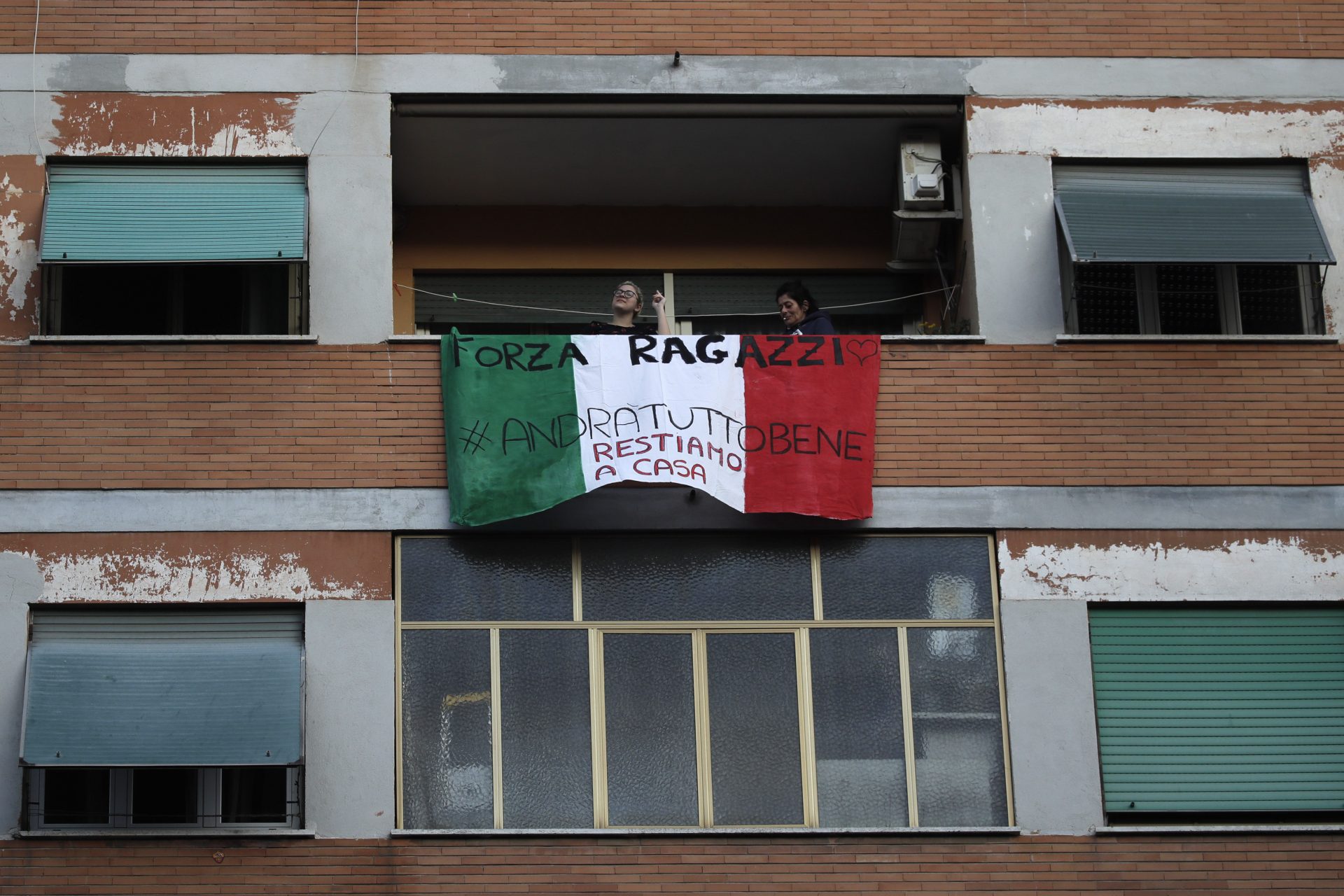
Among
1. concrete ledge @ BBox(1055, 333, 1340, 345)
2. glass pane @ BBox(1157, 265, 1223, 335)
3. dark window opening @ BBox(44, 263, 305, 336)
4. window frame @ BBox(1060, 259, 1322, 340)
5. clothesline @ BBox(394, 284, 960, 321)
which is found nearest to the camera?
concrete ledge @ BBox(1055, 333, 1340, 345)

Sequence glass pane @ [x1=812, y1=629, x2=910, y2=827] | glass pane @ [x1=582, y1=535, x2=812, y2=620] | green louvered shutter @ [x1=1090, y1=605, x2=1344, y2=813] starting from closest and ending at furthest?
1. glass pane @ [x1=812, y1=629, x2=910, y2=827]
2. green louvered shutter @ [x1=1090, y1=605, x2=1344, y2=813]
3. glass pane @ [x1=582, y1=535, x2=812, y2=620]

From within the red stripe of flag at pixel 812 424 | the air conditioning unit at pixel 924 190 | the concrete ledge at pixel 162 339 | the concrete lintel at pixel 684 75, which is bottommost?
the red stripe of flag at pixel 812 424

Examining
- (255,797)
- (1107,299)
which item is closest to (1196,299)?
(1107,299)

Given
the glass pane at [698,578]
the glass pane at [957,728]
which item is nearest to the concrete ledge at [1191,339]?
the glass pane at [957,728]

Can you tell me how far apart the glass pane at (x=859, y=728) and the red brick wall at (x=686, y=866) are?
26cm

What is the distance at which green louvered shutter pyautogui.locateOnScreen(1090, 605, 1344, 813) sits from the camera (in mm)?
13648

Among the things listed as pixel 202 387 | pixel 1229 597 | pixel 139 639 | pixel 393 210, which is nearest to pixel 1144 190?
pixel 1229 597

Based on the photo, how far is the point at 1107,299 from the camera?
15102 mm

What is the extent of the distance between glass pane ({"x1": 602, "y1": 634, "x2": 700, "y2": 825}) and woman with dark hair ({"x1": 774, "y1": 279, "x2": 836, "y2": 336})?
2.49 metres

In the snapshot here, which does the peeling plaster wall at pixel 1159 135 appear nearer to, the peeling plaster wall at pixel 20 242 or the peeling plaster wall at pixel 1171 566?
the peeling plaster wall at pixel 1171 566

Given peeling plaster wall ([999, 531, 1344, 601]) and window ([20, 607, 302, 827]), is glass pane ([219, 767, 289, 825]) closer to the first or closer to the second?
window ([20, 607, 302, 827])

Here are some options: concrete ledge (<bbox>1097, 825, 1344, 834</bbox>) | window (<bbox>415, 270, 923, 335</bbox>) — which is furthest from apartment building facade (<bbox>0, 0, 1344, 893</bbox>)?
window (<bbox>415, 270, 923, 335</bbox>)

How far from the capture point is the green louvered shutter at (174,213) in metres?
14.2

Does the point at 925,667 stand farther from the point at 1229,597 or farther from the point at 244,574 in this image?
the point at 244,574
